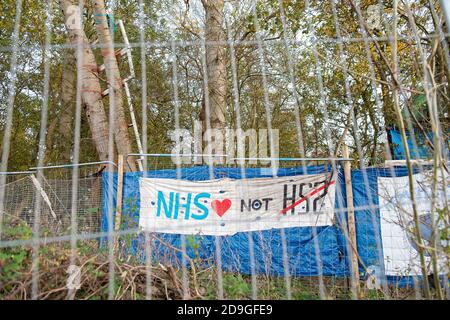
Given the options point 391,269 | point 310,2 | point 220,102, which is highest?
point 310,2

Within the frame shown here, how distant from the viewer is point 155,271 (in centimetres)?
230

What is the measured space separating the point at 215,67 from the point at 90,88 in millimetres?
1965

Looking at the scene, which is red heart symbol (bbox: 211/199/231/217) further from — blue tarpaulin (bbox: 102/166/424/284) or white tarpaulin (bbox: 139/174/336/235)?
blue tarpaulin (bbox: 102/166/424/284)

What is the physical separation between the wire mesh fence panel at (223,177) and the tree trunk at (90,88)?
0.07ft

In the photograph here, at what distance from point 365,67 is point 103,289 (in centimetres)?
589

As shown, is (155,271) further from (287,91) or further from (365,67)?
(287,91)

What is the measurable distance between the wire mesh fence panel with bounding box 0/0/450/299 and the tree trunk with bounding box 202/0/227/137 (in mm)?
23

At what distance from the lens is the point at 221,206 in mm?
4129

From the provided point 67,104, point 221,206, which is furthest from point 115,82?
point 67,104

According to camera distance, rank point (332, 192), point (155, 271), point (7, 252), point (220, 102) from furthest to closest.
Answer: point (220, 102), point (332, 192), point (155, 271), point (7, 252)

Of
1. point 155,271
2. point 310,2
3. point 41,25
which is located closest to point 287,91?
point 310,2

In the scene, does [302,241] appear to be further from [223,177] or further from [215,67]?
[215,67]

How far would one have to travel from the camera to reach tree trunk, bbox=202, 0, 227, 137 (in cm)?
623

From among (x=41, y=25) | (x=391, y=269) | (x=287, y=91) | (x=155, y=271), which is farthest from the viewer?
(x=287, y=91)
